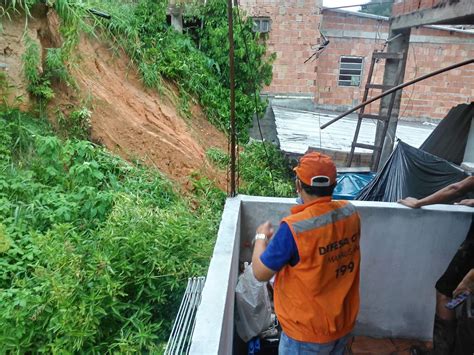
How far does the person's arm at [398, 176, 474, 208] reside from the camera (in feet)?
7.95

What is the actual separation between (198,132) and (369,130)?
499 cm

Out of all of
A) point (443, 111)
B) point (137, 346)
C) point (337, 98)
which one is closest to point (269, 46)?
point (337, 98)

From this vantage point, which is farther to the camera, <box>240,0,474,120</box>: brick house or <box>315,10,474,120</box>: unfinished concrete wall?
<box>315,10,474,120</box>: unfinished concrete wall

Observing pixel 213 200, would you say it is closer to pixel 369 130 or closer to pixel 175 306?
pixel 175 306

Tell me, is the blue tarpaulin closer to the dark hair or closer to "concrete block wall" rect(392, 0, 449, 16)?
"concrete block wall" rect(392, 0, 449, 16)

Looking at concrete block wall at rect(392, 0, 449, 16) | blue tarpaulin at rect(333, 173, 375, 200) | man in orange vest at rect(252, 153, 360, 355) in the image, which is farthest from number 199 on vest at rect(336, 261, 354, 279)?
concrete block wall at rect(392, 0, 449, 16)

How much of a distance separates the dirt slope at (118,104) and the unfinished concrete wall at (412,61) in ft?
24.1

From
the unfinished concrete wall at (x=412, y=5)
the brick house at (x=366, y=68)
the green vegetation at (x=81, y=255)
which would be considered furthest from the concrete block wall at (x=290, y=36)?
the green vegetation at (x=81, y=255)

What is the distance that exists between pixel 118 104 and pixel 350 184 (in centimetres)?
413

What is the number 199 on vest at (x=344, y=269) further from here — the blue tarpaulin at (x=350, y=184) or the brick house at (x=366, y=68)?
the brick house at (x=366, y=68)

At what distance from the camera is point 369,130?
9.47 m

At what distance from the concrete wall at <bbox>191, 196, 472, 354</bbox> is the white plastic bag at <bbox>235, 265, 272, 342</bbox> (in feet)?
0.64

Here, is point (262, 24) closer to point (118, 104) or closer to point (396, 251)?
point (118, 104)

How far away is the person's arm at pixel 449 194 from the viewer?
7.95ft
